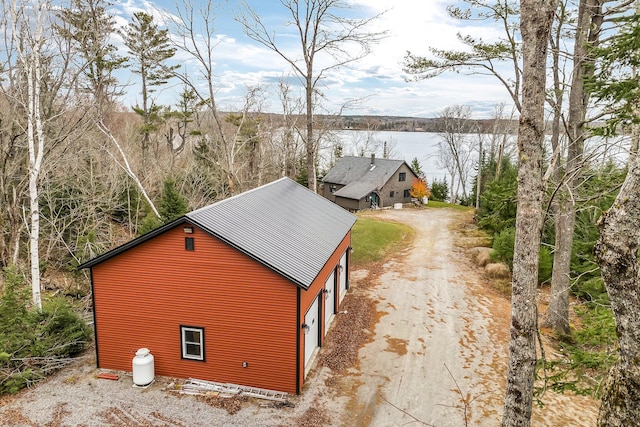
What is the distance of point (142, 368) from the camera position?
10.9m

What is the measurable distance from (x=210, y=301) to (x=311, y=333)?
11.1 ft

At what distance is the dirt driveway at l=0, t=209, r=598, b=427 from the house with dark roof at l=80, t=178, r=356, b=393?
853 mm

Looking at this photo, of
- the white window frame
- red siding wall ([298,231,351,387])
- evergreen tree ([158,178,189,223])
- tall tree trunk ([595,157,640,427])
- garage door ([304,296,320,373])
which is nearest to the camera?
tall tree trunk ([595,157,640,427])

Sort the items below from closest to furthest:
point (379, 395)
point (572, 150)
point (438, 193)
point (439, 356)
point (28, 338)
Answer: point (379, 395)
point (28, 338)
point (439, 356)
point (572, 150)
point (438, 193)

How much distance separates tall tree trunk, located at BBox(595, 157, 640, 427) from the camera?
426 cm

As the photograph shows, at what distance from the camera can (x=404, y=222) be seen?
3459cm

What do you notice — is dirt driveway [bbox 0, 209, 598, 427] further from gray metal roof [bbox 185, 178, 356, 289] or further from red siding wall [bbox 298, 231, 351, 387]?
gray metal roof [bbox 185, 178, 356, 289]

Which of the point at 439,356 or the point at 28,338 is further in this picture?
the point at 439,356

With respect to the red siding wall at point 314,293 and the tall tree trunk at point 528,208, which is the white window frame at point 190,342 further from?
the tall tree trunk at point 528,208

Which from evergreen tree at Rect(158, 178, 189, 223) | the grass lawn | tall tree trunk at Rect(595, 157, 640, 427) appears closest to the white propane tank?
tall tree trunk at Rect(595, 157, 640, 427)

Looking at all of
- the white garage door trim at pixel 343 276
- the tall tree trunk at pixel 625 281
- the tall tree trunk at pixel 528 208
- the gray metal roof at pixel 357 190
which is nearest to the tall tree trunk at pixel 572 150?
the tall tree trunk at pixel 528 208

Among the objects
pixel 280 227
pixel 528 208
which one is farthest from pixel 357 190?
pixel 528 208

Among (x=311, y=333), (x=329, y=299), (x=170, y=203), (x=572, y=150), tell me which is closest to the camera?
(x=311, y=333)

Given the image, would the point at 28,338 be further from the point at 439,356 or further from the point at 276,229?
the point at 439,356
